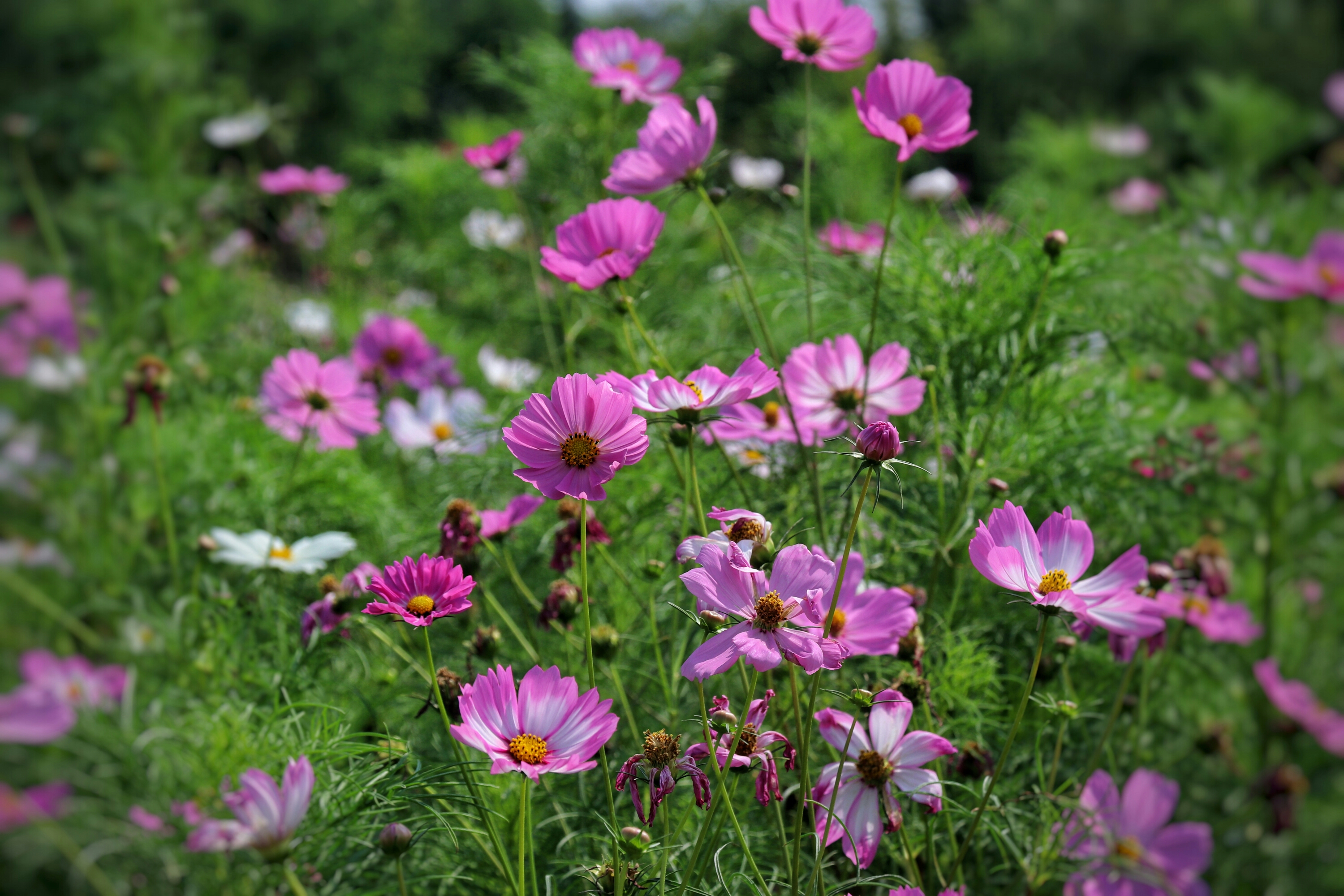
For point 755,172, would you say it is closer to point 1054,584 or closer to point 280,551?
point 280,551

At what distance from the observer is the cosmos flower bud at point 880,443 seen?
371 millimetres

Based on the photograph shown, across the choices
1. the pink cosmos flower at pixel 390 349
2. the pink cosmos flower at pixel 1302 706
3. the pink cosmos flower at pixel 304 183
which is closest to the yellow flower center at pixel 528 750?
the pink cosmos flower at pixel 390 349

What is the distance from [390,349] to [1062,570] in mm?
742

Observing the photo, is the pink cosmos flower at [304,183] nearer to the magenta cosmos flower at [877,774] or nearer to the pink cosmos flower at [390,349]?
the pink cosmos flower at [390,349]

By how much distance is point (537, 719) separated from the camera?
1.36 feet

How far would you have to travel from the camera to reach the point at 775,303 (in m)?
0.99

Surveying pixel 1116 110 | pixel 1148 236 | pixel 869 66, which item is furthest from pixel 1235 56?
pixel 1148 236

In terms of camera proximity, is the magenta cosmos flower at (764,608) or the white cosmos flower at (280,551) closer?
the magenta cosmos flower at (764,608)

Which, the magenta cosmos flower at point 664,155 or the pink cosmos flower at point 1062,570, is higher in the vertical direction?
the magenta cosmos flower at point 664,155

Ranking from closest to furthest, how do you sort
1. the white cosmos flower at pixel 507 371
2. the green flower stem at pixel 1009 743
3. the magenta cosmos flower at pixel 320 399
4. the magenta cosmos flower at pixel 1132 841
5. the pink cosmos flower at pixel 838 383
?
1. the green flower stem at pixel 1009 743
2. the magenta cosmos flower at pixel 1132 841
3. the pink cosmos flower at pixel 838 383
4. the magenta cosmos flower at pixel 320 399
5. the white cosmos flower at pixel 507 371

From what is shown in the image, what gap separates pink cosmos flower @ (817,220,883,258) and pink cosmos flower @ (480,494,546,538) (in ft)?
1.18

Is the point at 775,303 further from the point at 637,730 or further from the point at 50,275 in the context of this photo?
the point at 50,275

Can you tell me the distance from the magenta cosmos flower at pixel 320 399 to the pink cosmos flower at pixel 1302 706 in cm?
90

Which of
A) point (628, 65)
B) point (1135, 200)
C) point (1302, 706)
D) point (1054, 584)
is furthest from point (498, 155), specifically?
point (1135, 200)
